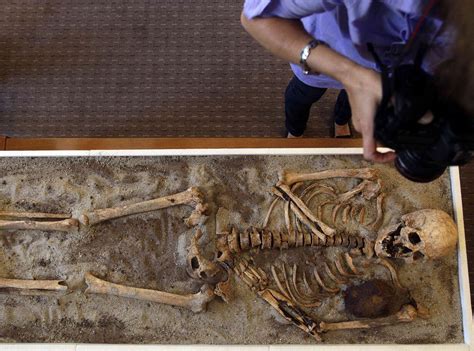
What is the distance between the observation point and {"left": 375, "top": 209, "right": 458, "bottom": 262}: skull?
1.46 meters

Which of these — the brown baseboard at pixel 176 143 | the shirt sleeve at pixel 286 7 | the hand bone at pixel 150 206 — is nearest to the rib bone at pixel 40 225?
the hand bone at pixel 150 206

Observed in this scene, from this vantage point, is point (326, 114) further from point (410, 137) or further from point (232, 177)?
point (410, 137)

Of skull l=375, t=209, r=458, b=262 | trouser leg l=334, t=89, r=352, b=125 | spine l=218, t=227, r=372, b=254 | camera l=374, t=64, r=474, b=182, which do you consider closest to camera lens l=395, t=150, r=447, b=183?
camera l=374, t=64, r=474, b=182

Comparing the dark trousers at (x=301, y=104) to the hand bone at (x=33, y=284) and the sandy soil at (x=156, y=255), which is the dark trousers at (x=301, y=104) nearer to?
the sandy soil at (x=156, y=255)

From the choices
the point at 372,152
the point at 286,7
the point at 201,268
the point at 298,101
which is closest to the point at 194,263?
the point at 201,268

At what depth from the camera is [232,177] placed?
179 cm

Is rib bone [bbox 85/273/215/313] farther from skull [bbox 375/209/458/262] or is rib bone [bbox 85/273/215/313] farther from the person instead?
the person

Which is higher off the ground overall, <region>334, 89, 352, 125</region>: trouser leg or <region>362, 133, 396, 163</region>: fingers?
<region>334, 89, 352, 125</region>: trouser leg

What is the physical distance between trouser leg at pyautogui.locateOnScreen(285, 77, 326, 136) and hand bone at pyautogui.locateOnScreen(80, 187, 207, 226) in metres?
0.50

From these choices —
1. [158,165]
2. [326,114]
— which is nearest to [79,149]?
[158,165]

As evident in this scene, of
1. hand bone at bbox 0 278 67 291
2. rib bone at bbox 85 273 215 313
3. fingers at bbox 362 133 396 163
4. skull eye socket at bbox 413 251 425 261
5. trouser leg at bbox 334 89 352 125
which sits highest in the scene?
trouser leg at bbox 334 89 352 125

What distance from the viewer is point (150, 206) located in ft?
5.66

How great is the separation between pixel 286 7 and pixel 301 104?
829mm

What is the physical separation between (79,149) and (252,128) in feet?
2.91
